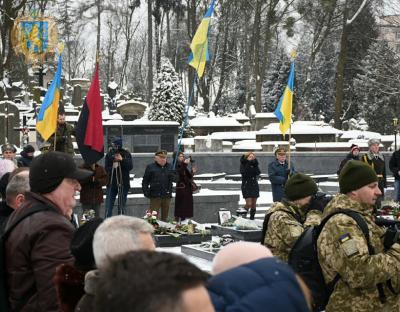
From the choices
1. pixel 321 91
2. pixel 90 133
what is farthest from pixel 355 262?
pixel 321 91

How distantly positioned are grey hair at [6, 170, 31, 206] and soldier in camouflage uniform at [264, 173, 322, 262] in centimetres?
170

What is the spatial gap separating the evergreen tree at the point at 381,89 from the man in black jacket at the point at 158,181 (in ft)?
102

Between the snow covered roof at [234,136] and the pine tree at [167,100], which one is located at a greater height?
the pine tree at [167,100]

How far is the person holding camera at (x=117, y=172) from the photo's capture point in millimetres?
13188

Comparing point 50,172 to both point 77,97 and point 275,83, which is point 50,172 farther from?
point 275,83

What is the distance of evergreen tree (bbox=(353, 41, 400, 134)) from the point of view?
43.3 meters

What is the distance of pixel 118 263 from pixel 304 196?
12.5 feet

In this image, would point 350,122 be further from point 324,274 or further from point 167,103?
point 324,274

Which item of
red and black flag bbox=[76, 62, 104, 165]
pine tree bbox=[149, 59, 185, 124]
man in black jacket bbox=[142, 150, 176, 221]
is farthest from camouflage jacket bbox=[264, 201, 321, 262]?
pine tree bbox=[149, 59, 185, 124]

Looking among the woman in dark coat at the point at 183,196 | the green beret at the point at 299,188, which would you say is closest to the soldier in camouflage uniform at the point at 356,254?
the green beret at the point at 299,188

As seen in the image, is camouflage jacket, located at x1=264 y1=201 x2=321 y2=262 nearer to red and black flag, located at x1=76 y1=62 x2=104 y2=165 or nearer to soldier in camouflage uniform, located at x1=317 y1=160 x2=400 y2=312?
soldier in camouflage uniform, located at x1=317 y1=160 x2=400 y2=312

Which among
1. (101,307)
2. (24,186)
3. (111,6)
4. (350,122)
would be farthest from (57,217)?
(111,6)

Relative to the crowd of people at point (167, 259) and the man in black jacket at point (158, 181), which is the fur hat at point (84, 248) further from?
the man in black jacket at point (158, 181)

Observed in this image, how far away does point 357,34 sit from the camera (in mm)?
49406
